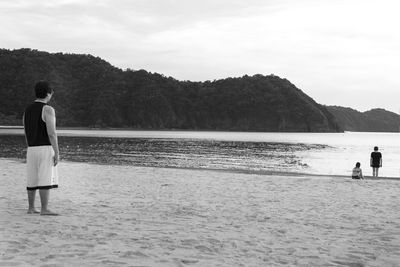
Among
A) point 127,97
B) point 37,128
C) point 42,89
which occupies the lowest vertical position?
point 37,128

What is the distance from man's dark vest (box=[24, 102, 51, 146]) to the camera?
6801 millimetres

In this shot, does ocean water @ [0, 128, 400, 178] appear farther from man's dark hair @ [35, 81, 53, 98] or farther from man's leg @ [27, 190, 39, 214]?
man's dark hair @ [35, 81, 53, 98]

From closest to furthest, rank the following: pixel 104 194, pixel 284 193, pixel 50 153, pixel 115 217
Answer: pixel 50 153, pixel 115 217, pixel 104 194, pixel 284 193

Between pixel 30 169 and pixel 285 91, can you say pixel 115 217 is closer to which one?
pixel 30 169

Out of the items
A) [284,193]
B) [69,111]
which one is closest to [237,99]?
[69,111]

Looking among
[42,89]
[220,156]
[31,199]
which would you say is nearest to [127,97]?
[220,156]

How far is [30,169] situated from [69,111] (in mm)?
179195

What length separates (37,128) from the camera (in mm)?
6812

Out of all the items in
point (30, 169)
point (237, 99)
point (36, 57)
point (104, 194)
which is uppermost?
point (36, 57)

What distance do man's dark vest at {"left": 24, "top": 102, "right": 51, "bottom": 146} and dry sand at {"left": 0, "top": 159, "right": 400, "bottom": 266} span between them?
4.15ft

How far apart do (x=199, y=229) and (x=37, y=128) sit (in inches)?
121

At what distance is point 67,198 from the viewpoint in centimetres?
976

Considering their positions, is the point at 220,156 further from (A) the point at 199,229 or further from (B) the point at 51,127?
(B) the point at 51,127

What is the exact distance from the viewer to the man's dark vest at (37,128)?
6801 millimetres
